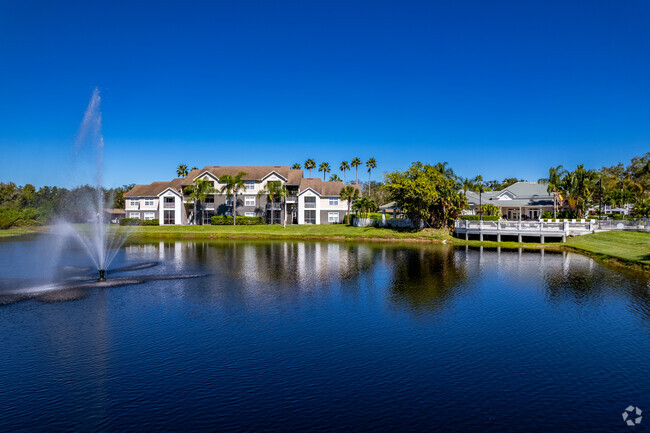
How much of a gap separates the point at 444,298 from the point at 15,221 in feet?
296

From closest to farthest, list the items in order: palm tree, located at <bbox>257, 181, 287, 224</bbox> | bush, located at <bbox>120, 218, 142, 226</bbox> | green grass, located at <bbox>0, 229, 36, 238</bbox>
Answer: green grass, located at <bbox>0, 229, 36, 238</bbox> → palm tree, located at <bbox>257, 181, 287, 224</bbox> → bush, located at <bbox>120, 218, 142, 226</bbox>

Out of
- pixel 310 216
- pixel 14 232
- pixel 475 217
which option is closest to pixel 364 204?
pixel 310 216

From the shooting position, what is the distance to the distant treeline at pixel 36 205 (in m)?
87.7

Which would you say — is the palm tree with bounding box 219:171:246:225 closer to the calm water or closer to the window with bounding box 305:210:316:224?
the window with bounding box 305:210:316:224

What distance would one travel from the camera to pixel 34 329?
19375mm

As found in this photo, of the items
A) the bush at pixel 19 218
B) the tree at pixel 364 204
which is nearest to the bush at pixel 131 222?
the bush at pixel 19 218

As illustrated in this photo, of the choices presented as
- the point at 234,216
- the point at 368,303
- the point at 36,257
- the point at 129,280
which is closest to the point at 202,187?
the point at 234,216

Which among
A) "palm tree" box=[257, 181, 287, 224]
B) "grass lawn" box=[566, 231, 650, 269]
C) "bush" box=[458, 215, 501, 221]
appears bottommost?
"grass lawn" box=[566, 231, 650, 269]

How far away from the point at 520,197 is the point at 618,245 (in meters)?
38.1

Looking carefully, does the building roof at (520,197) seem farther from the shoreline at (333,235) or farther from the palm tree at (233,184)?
the palm tree at (233,184)

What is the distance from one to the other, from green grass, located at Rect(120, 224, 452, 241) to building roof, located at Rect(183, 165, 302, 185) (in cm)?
1401

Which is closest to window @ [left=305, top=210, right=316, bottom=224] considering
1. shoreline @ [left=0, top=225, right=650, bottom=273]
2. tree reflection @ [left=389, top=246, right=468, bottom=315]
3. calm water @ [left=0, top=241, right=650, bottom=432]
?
shoreline @ [left=0, top=225, right=650, bottom=273]

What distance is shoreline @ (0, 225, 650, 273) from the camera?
175ft

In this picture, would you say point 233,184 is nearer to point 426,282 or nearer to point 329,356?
point 426,282
